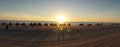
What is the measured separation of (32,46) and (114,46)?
5.35 m

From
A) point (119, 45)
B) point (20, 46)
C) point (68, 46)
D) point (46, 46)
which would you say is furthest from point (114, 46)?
point (20, 46)

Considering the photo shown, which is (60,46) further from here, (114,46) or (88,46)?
(114,46)

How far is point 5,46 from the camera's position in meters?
16.8

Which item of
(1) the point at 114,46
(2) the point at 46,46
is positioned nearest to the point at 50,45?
(2) the point at 46,46

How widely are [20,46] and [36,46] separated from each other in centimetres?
108

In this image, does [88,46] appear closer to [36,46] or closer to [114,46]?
[114,46]

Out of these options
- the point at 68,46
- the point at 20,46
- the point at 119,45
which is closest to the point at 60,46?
the point at 68,46

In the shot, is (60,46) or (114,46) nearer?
(114,46)

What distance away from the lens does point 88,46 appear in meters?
16.6

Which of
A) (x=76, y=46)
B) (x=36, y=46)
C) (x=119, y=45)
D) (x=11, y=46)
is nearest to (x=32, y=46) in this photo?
(x=36, y=46)

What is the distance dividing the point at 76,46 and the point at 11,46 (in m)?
4.32

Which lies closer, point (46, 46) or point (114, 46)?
point (114, 46)

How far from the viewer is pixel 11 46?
17094mm

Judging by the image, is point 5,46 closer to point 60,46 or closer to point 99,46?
point 60,46
